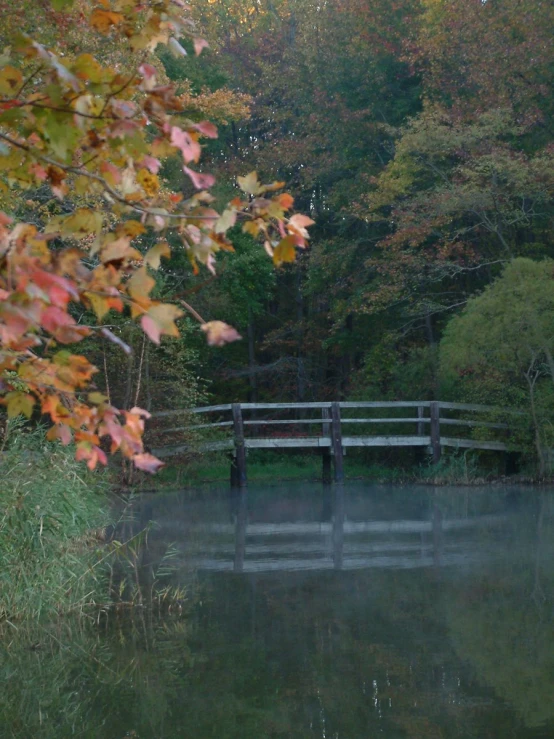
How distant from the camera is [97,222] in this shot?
2.76 meters

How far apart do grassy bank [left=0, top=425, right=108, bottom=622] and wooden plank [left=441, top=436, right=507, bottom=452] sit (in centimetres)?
929

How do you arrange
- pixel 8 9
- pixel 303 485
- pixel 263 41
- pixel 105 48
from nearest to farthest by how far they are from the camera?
pixel 8 9
pixel 105 48
pixel 303 485
pixel 263 41

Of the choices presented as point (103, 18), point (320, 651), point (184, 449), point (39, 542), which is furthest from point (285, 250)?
point (184, 449)

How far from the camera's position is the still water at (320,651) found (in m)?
4.54

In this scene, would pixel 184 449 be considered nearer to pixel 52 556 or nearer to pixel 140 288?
pixel 52 556

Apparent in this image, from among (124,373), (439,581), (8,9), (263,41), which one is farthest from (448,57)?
(439,581)

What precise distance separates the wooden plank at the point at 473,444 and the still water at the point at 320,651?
19.7ft

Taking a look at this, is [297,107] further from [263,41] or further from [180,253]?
[180,253]

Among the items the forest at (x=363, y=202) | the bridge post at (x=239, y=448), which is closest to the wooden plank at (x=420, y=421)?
the forest at (x=363, y=202)

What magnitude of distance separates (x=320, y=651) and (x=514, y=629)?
47.9 inches

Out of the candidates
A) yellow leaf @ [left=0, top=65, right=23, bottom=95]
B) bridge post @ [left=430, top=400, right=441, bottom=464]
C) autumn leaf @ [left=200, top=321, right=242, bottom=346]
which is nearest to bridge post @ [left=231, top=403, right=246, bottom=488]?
bridge post @ [left=430, top=400, right=441, bottom=464]

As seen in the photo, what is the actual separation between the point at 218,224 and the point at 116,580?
5.38 meters

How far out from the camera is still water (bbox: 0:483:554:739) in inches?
179

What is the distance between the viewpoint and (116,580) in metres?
7.66
